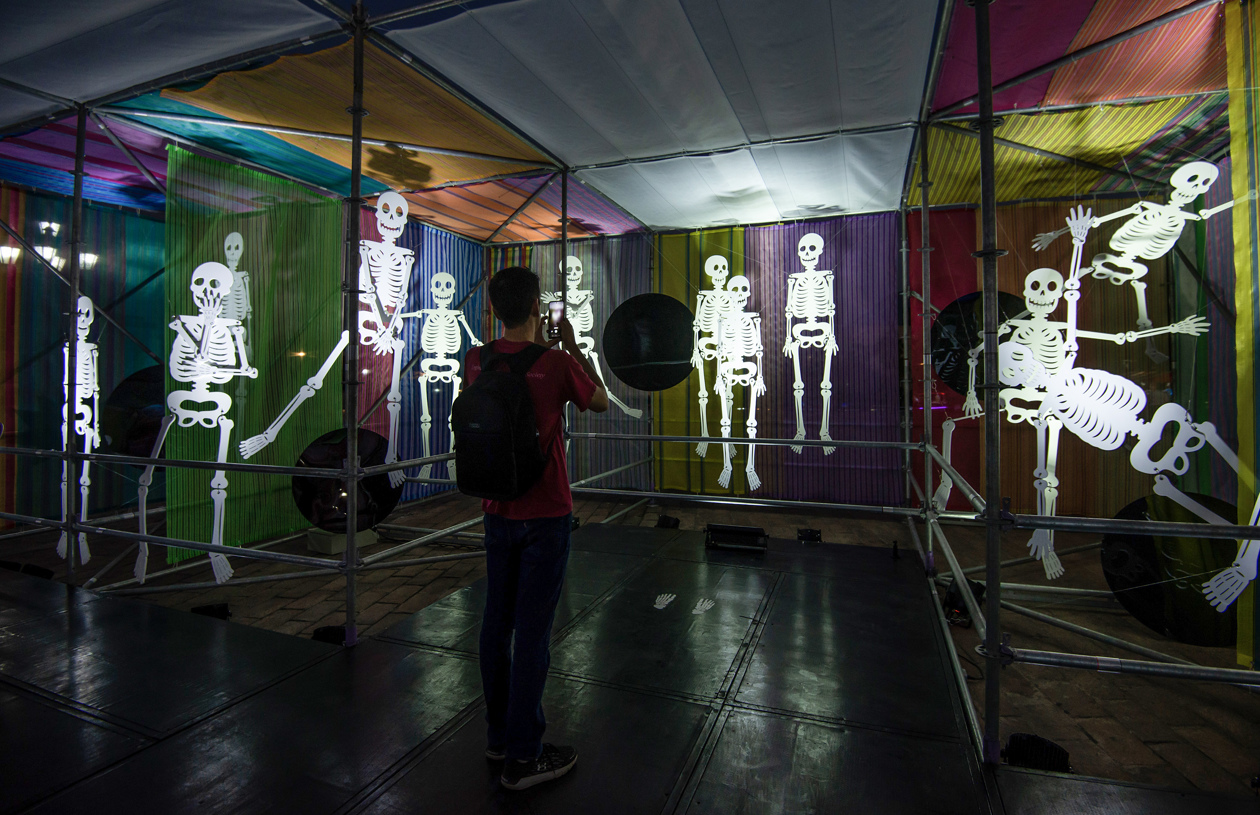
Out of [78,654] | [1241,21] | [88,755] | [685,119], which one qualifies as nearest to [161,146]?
[78,654]

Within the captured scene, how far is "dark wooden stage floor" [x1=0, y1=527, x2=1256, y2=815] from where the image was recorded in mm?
1718

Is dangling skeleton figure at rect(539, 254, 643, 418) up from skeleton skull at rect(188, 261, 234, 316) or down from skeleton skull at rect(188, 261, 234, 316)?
up

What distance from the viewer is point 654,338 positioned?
6047 mm

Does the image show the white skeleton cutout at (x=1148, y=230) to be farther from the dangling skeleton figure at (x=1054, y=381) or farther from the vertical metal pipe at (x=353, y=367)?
the vertical metal pipe at (x=353, y=367)

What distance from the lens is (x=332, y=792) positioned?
1.74 m

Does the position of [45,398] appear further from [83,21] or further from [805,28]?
[805,28]

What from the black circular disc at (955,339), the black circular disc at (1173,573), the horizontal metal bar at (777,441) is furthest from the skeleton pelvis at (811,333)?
the black circular disc at (1173,573)

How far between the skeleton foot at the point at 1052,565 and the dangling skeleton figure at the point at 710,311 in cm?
338

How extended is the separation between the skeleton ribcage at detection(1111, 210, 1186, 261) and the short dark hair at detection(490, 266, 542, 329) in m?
2.65

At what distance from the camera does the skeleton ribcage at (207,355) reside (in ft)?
12.0

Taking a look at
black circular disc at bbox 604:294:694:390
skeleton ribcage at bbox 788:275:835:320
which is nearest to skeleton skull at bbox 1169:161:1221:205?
skeleton ribcage at bbox 788:275:835:320

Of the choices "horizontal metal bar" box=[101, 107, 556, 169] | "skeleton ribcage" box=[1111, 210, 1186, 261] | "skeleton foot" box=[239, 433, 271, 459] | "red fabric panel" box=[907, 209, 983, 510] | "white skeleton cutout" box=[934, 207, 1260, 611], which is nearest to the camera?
"white skeleton cutout" box=[934, 207, 1260, 611]

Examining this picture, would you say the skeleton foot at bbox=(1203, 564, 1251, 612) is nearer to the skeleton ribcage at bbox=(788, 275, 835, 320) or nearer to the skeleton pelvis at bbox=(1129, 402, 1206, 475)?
the skeleton pelvis at bbox=(1129, 402, 1206, 475)

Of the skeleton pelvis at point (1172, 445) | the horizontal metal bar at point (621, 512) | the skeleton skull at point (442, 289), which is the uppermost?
the skeleton skull at point (442, 289)
